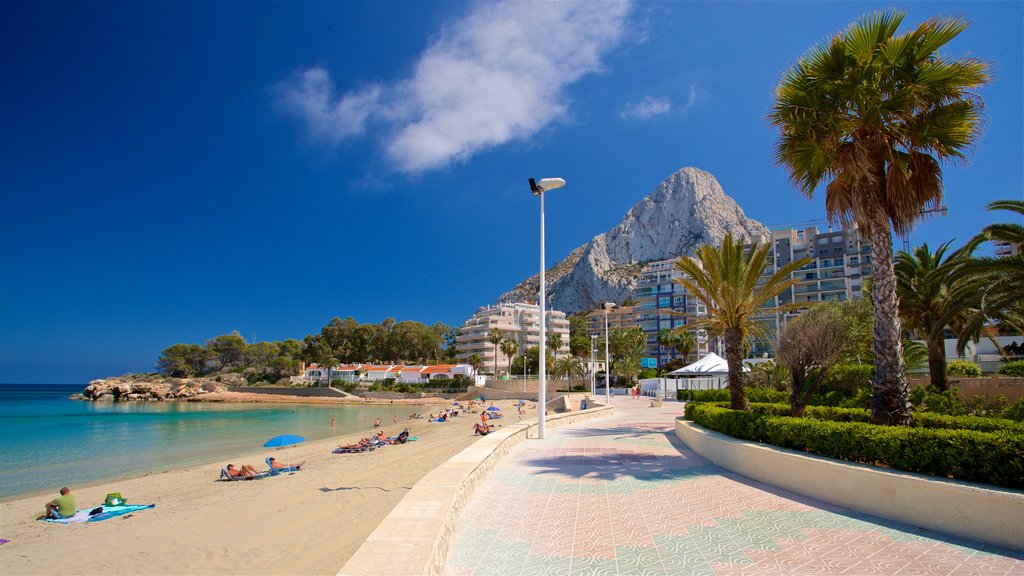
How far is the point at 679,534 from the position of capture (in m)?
5.59

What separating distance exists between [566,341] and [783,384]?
72772mm

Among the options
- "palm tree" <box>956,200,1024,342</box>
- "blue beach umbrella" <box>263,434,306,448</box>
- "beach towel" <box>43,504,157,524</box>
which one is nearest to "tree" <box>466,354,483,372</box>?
"blue beach umbrella" <box>263,434,306,448</box>

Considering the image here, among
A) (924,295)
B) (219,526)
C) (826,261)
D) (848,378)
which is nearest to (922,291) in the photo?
(924,295)

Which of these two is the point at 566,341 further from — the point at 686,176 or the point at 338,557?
the point at 338,557

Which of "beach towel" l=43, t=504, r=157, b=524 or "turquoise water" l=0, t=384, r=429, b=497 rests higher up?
"beach towel" l=43, t=504, r=157, b=524

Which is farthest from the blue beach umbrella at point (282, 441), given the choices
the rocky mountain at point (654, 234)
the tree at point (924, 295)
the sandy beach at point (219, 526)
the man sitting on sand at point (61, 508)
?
the rocky mountain at point (654, 234)

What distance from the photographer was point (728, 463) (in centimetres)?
953

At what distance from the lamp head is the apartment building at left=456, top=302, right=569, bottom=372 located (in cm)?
8348

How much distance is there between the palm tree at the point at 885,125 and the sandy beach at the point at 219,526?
9.07 metres

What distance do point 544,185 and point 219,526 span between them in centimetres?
1011

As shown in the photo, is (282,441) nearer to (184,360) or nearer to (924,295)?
(924,295)

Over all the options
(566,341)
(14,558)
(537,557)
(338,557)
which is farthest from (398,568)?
(566,341)

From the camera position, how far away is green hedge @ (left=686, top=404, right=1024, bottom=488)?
5.41 metres

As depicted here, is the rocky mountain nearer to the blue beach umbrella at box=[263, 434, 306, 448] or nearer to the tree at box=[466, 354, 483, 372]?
the tree at box=[466, 354, 483, 372]
